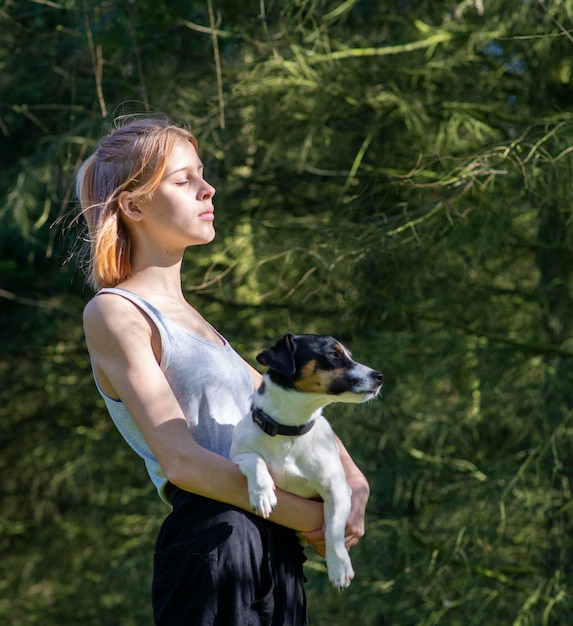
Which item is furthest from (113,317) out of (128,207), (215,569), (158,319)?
(215,569)

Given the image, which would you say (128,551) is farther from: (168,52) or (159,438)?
(159,438)

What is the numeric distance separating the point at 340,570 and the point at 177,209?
3.32 ft

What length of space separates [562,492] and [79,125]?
3967 mm

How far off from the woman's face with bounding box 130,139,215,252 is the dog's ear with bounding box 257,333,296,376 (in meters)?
0.35

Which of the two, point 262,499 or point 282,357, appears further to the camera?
point 282,357

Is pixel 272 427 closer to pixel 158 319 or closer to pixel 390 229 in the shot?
pixel 158 319

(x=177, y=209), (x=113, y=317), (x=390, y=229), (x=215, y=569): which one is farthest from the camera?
(x=390, y=229)

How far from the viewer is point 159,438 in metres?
2.29

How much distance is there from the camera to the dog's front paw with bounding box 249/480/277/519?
2307 mm

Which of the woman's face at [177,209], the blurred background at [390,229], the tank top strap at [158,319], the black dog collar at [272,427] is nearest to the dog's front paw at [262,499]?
the black dog collar at [272,427]

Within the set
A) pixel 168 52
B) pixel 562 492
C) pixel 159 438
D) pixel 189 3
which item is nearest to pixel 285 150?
pixel 168 52

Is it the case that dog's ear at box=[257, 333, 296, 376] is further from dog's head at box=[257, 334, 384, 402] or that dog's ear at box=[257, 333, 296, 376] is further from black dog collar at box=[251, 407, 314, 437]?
black dog collar at box=[251, 407, 314, 437]

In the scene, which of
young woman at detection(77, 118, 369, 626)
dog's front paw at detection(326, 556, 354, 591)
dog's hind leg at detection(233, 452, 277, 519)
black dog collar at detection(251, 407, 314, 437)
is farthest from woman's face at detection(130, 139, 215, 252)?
dog's front paw at detection(326, 556, 354, 591)

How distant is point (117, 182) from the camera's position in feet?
8.74
